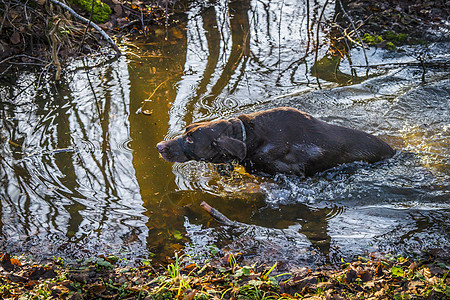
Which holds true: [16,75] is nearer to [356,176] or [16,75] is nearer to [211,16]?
[211,16]

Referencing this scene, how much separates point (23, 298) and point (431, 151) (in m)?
6.49

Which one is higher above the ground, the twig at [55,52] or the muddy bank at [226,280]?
the twig at [55,52]

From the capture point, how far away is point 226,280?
4.34m

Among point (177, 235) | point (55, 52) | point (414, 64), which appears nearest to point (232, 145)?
point (177, 235)

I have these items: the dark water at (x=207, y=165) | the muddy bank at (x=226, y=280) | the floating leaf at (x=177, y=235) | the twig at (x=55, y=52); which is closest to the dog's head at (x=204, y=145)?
the dark water at (x=207, y=165)

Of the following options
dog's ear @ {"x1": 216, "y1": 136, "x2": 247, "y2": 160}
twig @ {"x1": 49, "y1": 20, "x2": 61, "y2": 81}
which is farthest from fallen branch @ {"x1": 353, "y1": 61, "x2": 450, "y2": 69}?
twig @ {"x1": 49, "y1": 20, "x2": 61, "y2": 81}

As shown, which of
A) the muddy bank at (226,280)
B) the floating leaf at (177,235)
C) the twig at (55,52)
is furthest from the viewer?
the twig at (55,52)

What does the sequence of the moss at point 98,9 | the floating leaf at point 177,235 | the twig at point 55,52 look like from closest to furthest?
the floating leaf at point 177,235, the twig at point 55,52, the moss at point 98,9

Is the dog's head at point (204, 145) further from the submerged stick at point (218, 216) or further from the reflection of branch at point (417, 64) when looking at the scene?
the reflection of branch at point (417, 64)

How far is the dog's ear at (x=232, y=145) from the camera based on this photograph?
6070 millimetres

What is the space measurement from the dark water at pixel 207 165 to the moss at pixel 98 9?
4.96 ft

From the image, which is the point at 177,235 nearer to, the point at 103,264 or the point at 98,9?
the point at 103,264

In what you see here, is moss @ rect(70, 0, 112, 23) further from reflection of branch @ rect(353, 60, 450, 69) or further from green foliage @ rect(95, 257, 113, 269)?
green foliage @ rect(95, 257, 113, 269)

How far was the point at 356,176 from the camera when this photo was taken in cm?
662
